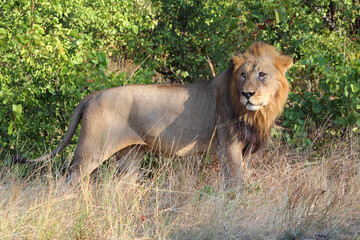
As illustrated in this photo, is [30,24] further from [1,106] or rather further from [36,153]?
[36,153]

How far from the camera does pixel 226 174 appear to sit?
4.21 metres

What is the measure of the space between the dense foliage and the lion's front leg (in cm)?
102

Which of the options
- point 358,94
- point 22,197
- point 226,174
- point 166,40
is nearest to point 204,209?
point 226,174

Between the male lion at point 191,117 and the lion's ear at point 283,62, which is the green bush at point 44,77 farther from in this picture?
the lion's ear at point 283,62

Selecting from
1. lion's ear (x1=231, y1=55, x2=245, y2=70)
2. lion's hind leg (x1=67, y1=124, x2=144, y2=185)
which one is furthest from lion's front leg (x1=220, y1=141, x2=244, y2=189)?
lion's hind leg (x1=67, y1=124, x2=144, y2=185)

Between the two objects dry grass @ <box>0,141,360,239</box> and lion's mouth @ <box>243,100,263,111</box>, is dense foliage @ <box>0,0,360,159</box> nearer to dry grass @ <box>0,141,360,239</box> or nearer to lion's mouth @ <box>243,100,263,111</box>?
dry grass @ <box>0,141,360,239</box>

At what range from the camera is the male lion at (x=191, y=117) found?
4.08m

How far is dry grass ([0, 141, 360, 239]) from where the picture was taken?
3.11m

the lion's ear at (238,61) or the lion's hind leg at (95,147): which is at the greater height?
the lion's ear at (238,61)

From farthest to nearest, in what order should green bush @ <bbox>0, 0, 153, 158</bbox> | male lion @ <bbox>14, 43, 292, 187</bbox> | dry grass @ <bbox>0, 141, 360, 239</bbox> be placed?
green bush @ <bbox>0, 0, 153, 158</bbox>, male lion @ <bbox>14, 43, 292, 187</bbox>, dry grass @ <bbox>0, 141, 360, 239</bbox>

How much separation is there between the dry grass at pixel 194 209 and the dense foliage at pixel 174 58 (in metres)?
0.79

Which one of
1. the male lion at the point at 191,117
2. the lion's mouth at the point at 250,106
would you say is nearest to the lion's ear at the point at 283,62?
the male lion at the point at 191,117

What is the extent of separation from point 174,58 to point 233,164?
226cm

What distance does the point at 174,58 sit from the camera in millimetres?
6082
